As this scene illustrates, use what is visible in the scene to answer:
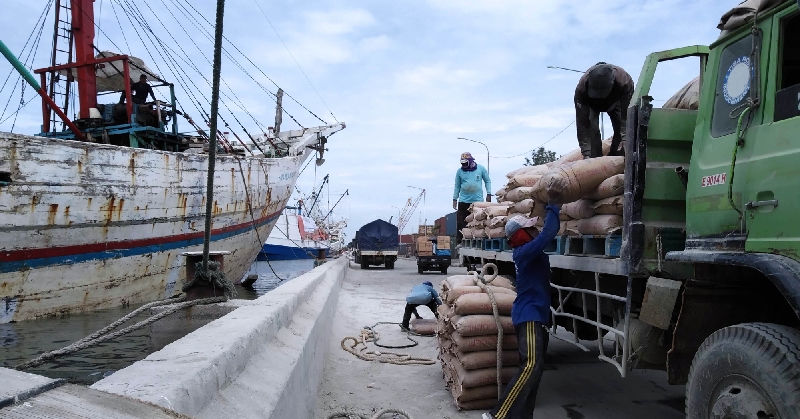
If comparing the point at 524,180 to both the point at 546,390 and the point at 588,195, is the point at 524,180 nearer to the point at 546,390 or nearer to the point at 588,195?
the point at 588,195

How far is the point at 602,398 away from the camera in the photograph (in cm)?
504

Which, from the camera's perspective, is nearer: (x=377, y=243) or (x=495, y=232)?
(x=495, y=232)

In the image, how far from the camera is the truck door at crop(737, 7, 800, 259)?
2572 millimetres

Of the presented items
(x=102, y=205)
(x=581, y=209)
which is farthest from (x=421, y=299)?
(x=102, y=205)

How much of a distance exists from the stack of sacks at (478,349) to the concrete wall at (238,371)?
1288mm

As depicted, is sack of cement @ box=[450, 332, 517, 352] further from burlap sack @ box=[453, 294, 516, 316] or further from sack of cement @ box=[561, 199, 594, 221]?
sack of cement @ box=[561, 199, 594, 221]

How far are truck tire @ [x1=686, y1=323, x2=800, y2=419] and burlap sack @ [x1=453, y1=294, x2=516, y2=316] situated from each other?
1.93m

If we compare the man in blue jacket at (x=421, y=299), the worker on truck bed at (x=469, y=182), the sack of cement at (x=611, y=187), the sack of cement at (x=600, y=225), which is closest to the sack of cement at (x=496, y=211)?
the sack of cement at (x=600, y=225)

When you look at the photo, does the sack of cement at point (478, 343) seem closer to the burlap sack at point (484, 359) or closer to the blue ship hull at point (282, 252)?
the burlap sack at point (484, 359)

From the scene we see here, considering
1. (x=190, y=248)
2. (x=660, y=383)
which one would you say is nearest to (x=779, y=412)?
(x=660, y=383)

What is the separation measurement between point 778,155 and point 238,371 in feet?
9.95

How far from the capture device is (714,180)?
10.3 ft

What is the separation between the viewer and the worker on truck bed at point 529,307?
13.5ft

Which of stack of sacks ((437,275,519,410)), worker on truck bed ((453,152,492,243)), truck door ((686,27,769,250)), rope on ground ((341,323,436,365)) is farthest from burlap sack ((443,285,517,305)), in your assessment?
worker on truck bed ((453,152,492,243))
